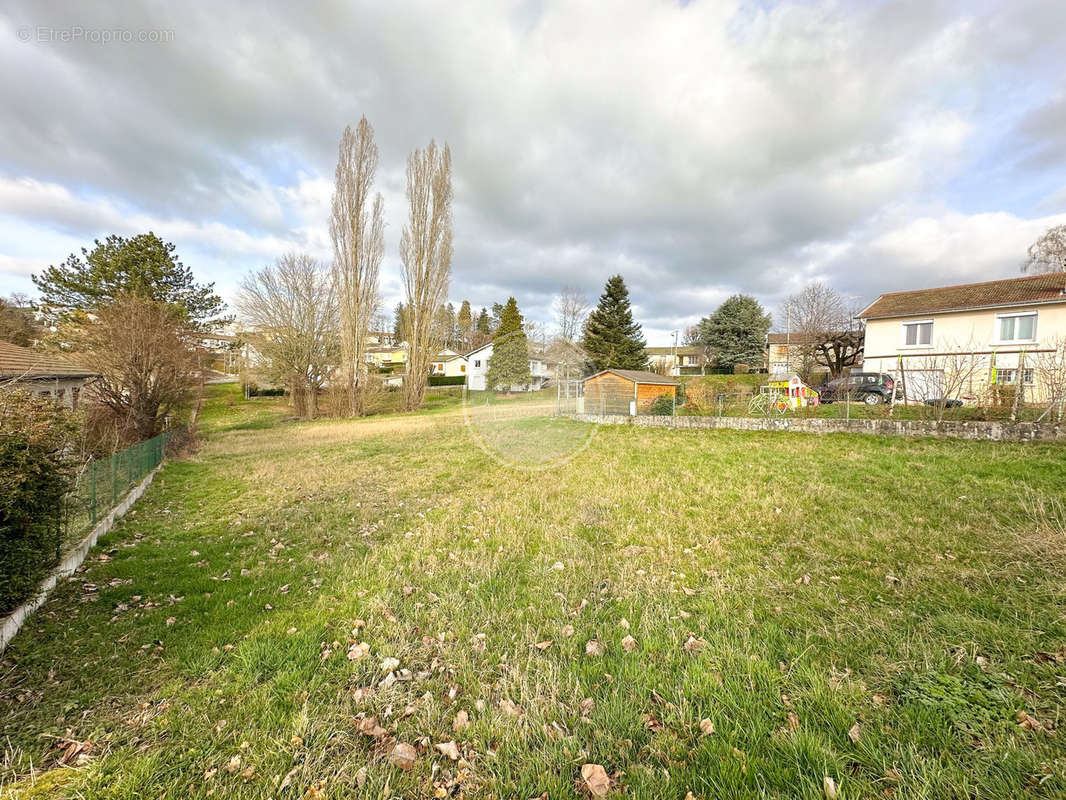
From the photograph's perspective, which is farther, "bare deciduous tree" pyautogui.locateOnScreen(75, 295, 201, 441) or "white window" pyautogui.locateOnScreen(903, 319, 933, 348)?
"white window" pyautogui.locateOnScreen(903, 319, 933, 348)

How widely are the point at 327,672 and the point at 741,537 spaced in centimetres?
540

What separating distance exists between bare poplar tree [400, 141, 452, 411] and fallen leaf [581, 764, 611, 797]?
28636 mm

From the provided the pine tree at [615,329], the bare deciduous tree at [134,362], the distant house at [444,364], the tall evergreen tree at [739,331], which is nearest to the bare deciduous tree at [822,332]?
the tall evergreen tree at [739,331]

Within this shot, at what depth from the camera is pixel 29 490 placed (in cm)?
407

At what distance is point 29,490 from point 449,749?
510 centimetres

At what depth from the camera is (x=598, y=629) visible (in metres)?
3.72

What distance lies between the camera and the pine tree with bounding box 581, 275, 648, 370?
3766 cm

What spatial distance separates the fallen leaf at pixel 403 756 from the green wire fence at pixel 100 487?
18.7ft

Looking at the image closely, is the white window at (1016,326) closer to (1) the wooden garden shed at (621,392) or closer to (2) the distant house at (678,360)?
(1) the wooden garden shed at (621,392)

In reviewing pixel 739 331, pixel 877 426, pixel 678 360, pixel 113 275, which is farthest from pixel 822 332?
pixel 113 275

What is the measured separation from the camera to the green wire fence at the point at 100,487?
5.55m

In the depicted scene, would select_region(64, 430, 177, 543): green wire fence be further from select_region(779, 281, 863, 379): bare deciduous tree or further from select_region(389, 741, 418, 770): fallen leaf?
select_region(779, 281, 863, 379): bare deciduous tree

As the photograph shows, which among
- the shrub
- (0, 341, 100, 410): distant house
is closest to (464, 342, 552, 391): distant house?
the shrub

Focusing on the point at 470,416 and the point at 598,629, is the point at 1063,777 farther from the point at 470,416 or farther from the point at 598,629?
the point at 470,416
